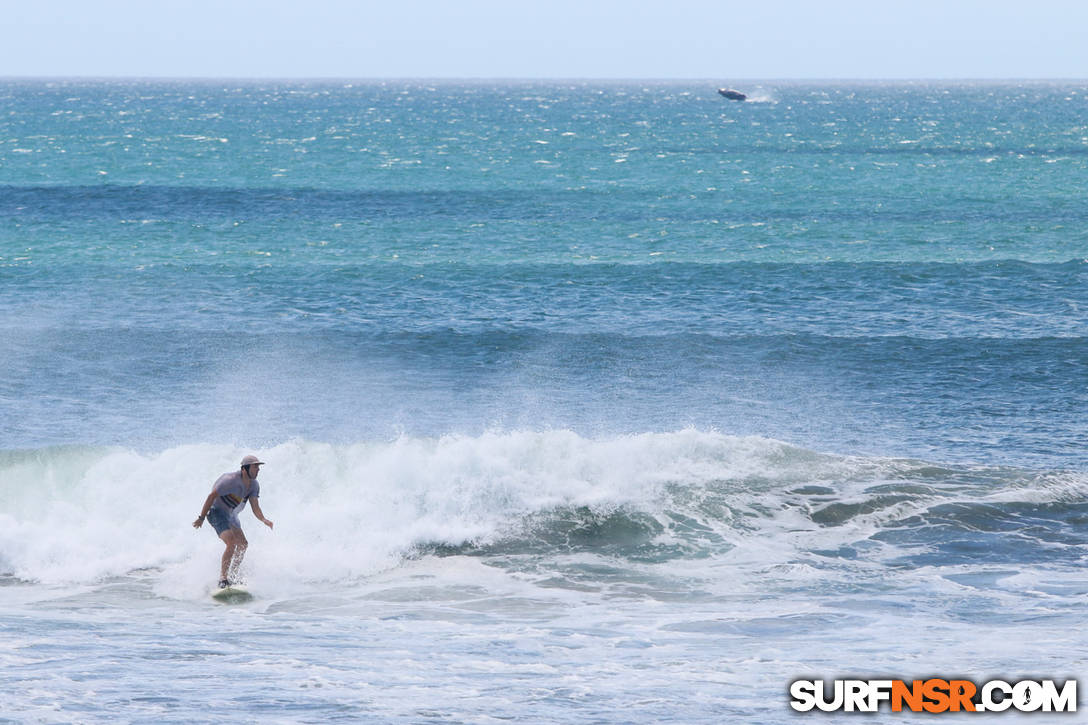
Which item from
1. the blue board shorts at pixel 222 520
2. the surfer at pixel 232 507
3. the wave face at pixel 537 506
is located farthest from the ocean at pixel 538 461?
the blue board shorts at pixel 222 520

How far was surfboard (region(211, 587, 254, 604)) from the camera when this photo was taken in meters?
13.0

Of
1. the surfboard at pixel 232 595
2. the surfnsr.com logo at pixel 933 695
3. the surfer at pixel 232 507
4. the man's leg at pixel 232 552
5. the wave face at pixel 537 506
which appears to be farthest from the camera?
the wave face at pixel 537 506

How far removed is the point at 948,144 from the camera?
92.0 meters

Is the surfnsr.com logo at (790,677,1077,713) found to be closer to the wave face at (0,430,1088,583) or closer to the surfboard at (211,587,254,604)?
the wave face at (0,430,1088,583)

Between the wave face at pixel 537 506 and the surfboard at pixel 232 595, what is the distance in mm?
678

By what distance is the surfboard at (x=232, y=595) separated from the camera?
13000 millimetres

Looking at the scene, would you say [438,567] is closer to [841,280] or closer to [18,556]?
→ [18,556]

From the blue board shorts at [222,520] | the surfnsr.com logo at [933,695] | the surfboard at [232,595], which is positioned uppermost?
the blue board shorts at [222,520]

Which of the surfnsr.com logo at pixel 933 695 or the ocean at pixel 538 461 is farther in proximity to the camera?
the ocean at pixel 538 461

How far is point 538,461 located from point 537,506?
1.12 meters

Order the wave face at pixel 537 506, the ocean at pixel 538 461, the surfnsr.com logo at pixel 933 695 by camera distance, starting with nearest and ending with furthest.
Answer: the surfnsr.com logo at pixel 933 695 < the ocean at pixel 538 461 < the wave face at pixel 537 506

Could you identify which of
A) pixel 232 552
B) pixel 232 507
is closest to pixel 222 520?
pixel 232 507

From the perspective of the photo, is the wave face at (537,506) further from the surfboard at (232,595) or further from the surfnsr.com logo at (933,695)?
the surfnsr.com logo at (933,695)

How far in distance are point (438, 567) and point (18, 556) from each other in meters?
4.87
